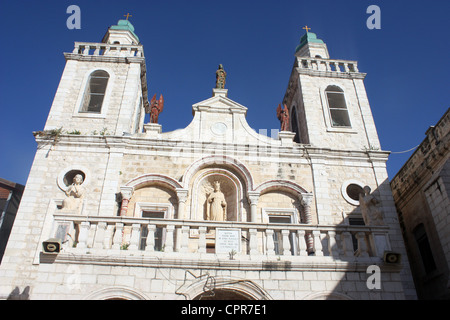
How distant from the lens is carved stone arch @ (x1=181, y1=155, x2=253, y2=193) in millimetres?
15539

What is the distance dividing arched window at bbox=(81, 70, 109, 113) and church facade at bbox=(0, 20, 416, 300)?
68mm

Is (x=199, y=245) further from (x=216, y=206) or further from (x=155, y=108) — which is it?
(x=155, y=108)

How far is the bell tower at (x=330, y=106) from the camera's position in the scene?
1816cm

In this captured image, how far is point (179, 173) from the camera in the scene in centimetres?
1571

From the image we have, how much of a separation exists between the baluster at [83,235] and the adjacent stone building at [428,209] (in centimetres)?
1133

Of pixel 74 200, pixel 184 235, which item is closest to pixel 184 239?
pixel 184 235

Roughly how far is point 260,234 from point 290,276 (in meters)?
4.77

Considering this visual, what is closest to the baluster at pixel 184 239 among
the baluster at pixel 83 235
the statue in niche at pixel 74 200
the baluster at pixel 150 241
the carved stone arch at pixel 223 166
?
the baluster at pixel 150 241

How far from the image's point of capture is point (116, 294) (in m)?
9.30

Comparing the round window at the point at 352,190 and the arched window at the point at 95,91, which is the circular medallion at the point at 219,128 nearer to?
the arched window at the point at 95,91

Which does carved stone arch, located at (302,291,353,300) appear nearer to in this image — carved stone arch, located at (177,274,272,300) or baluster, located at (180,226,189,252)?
carved stone arch, located at (177,274,272,300)

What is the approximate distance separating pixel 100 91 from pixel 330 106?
1208cm

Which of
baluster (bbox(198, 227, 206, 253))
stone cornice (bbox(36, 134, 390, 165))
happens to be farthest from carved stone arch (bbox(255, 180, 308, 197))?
baluster (bbox(198, 227, 206, 253))

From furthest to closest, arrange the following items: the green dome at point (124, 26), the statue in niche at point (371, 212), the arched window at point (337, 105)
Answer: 1. the green dome at point (124, 26)
2. the arched window at point (337, 105)
3. the statue in niche at point (371, 212)
